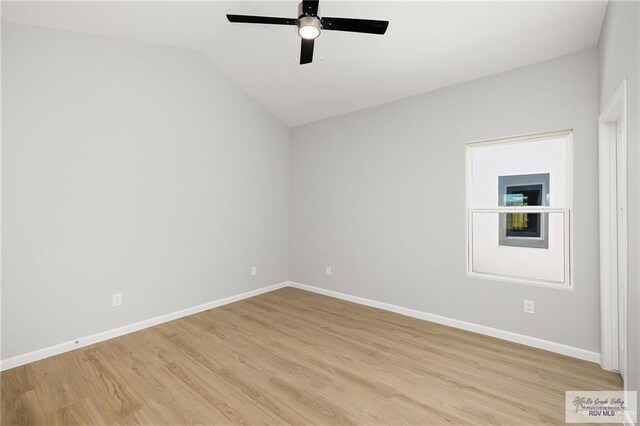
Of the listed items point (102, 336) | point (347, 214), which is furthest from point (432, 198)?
point (102, 336)

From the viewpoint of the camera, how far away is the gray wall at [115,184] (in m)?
2.56

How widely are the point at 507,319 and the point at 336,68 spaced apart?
3.22 m

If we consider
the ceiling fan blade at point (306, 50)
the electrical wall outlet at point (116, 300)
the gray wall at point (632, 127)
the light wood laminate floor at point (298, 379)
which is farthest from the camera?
the electrical wall outlet at point (116, 300)

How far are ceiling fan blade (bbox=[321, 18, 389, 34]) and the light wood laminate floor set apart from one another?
8.53ft

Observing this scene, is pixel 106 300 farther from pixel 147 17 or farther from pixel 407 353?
pixel 407 353

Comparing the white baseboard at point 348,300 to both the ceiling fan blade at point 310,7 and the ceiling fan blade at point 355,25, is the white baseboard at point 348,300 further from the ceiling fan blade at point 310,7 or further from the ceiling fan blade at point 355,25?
the ceiling fan blade at point 310,7

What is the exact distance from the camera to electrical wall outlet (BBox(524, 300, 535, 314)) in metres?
2.87

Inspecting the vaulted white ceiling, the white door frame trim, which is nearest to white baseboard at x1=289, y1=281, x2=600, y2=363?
the white door frame trim

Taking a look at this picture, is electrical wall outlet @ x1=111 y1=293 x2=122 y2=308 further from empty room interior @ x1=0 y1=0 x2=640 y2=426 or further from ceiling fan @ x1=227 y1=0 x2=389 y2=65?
ceiling fan @ x1=227 y1=0 x2=389 y2=65

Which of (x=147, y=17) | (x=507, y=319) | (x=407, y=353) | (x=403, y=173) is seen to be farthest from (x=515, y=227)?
(x=147, y=17)

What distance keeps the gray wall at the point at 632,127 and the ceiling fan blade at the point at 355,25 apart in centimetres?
135

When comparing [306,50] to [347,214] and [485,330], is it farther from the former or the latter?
[485,330]

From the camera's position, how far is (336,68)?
11.4 ft

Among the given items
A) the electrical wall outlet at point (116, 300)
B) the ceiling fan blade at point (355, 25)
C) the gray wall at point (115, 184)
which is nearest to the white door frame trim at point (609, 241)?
the ceiling fan blade at point (355, 25)
